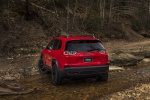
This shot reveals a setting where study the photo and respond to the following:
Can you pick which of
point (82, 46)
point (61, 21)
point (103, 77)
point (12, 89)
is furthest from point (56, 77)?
point (61, 21)

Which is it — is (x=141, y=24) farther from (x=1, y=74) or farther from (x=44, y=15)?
(x=1, y=74)

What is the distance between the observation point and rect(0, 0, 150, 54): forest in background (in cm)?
1989

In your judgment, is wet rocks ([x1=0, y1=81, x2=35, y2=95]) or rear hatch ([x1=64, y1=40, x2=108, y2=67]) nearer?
wet rocks ([x1=0, y1=81, x2=35, y2=95])

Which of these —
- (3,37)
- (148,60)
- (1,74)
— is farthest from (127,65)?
(3,37)

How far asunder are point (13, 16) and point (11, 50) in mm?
5458

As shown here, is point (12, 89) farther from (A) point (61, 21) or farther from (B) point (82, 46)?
(A) point (61, 21)

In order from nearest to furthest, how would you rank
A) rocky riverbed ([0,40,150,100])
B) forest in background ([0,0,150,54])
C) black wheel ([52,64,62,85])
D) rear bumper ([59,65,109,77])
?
rocky riverbed ([0,40,150,100]), rear bumper ([59,65,109,77]), black wheel ([52,64,62,85]), forest in background ([0,0,150,54])

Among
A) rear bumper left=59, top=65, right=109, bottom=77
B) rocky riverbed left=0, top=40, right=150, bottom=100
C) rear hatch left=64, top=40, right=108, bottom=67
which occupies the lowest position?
rocky riverbed left=0, top=40, right=150, bottom=100

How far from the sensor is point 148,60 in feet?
58.6

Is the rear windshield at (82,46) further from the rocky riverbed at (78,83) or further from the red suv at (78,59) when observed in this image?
the rocky riverbed at (78,83)

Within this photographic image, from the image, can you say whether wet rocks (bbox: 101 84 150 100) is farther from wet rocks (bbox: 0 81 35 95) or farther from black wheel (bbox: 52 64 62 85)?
wet rocks (bbox: 0 81 35 95)

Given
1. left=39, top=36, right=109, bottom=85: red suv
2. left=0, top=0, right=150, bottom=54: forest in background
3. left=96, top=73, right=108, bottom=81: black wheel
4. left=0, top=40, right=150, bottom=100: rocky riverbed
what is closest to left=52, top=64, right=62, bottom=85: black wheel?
left=39, top=36, right=109, bottom=85: red suv

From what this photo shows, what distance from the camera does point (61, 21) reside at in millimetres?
25750

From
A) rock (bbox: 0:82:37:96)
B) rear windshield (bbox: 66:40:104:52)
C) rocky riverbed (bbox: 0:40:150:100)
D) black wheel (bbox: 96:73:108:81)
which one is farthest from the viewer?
black wheel (bbox: 96:73:108:81)
